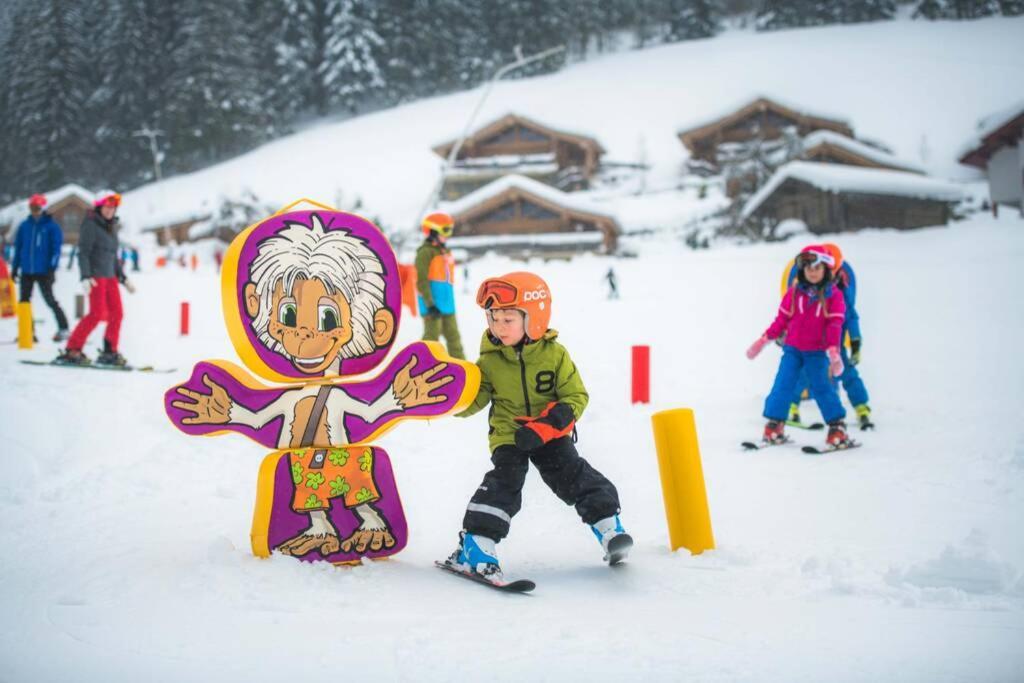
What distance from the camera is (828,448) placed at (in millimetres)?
5957

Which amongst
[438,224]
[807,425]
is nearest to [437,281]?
[438,224]

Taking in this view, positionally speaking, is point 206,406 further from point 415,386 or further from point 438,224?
point 438,224

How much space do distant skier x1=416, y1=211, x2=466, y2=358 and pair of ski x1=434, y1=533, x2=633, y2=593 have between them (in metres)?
4.71

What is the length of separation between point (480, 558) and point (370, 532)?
57 centimetres

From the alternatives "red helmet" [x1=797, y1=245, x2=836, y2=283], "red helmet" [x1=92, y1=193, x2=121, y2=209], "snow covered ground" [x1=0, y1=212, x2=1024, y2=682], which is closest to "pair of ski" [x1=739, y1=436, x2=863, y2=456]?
"snow covered ground" [x1=0, y1=212, x2=1024, y2=682]

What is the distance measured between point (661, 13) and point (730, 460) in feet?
266

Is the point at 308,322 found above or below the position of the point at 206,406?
above

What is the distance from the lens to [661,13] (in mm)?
77312

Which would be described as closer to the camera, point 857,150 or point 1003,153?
point 1003,153

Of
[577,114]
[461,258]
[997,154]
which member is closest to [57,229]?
[461,258]

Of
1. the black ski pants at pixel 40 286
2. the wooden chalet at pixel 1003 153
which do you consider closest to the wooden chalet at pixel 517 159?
the wooden chalet at pixel 1003 153

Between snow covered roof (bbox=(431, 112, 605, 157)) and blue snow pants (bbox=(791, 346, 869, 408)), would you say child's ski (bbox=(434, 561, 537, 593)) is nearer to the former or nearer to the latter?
blue snow pants (bbox=(791, 346, 869, 408))

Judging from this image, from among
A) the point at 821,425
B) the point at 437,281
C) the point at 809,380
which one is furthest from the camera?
the point at 437,281

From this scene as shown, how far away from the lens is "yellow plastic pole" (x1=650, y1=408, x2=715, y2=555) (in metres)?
3.67
